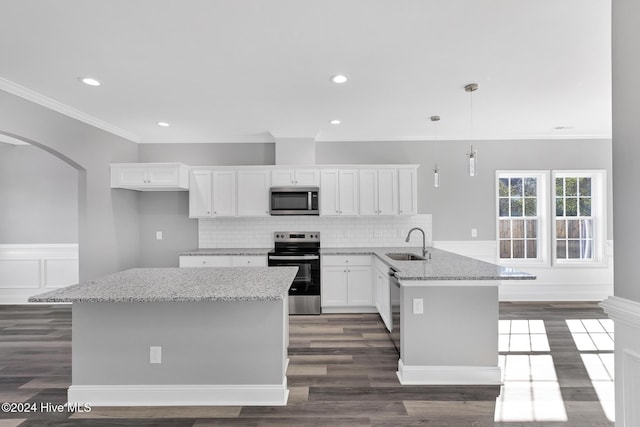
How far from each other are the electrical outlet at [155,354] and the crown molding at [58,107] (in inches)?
112

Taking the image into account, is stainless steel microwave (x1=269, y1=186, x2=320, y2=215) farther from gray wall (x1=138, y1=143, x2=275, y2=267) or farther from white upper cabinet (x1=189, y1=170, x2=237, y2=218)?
gray wall (x1=138, y1=143, x2=275, y2=267)

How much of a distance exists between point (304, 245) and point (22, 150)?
15.3 feet

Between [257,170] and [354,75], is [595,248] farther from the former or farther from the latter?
[257,170]

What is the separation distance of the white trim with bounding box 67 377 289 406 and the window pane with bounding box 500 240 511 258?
4.37 metres

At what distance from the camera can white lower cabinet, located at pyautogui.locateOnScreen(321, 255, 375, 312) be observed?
14.3ft

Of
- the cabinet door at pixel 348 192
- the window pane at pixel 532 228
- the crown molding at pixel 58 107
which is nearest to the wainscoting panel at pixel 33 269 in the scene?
the crown molding at pixel 58 107

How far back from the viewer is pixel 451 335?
101 inches

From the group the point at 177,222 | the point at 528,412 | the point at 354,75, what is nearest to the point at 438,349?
the point at 528,412

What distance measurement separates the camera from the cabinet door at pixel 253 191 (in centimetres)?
467

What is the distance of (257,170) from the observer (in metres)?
4.67

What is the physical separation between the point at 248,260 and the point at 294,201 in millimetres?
1069

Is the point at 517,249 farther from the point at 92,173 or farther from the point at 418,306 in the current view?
the point at 92,173

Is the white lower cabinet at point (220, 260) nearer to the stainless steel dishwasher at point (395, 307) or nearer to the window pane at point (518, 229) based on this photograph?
the stainless steel dishwasher at point (395, 307)

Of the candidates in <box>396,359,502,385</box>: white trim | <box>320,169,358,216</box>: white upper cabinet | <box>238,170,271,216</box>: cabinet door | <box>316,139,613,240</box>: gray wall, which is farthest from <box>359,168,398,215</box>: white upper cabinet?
<box>396,359,502,385</box>: white trim
